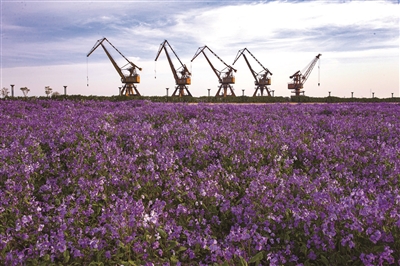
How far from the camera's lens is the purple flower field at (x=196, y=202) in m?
3.66

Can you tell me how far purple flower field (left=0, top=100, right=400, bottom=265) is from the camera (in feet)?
12.0

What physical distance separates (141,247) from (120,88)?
5949 cm

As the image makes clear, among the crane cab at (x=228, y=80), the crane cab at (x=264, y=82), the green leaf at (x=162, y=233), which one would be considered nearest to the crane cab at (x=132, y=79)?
the crane cab at (x=228, y=80)

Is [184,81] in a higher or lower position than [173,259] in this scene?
higher

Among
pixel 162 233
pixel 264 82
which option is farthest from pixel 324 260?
pixel 264 82

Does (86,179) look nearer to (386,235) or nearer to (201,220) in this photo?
(201,220)

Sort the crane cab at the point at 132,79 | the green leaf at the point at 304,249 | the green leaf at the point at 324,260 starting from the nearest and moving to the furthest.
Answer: the green leaf at the point at 324,260 < the green leaf at the point at 304,249 < the crane cab at the point at 132,79

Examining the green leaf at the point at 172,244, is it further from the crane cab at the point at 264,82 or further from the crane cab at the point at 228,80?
the crane cab at the point at 264,82

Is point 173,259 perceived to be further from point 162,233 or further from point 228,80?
point 228,80

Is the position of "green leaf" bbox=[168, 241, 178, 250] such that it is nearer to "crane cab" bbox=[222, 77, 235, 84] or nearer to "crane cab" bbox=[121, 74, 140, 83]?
"crane cab" bbox=[121, 74, 140, 83]

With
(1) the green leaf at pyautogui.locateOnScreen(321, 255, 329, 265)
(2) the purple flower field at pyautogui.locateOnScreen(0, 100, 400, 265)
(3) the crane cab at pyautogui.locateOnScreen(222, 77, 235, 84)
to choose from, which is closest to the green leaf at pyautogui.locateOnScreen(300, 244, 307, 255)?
(2) the purple flower field at pyautogui.locateOnScreen(0, 100, 400, 265)

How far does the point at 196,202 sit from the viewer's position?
4680 mm

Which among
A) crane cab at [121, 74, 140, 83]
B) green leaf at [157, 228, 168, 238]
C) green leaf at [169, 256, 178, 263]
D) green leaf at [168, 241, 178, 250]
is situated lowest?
green leaf at [169, 256, 178, 263]

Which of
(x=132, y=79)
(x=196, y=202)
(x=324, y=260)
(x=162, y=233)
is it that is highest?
(x=132, y=79)
